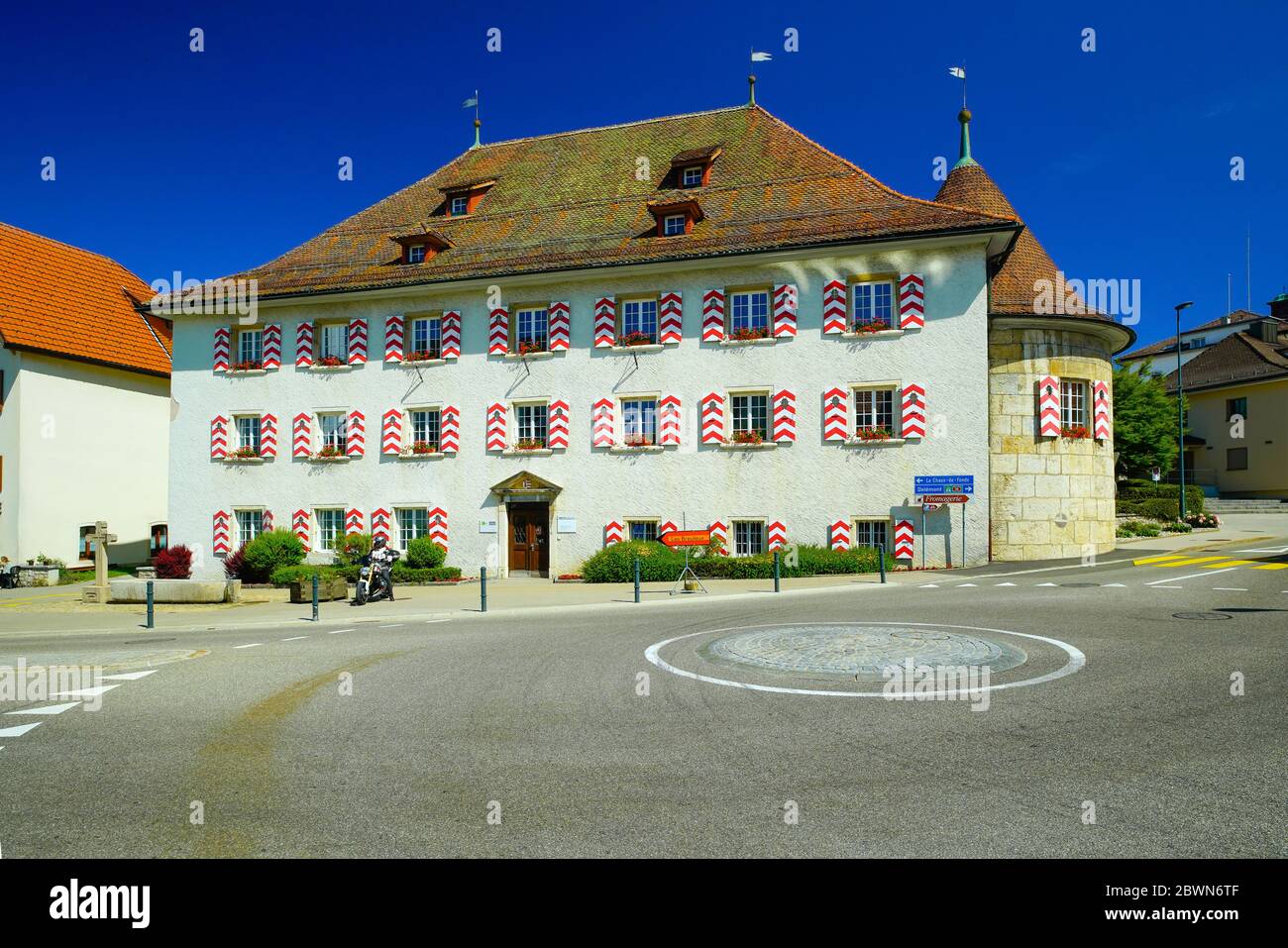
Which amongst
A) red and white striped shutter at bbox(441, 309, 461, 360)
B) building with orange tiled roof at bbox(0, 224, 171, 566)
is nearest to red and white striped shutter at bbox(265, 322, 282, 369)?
building with orange tiled roof at bbox(0, 224, 171, 566)

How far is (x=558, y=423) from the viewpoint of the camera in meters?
24.9

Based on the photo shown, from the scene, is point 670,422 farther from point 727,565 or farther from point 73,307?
point 73,307

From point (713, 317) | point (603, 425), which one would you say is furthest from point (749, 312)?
point (603, 425)

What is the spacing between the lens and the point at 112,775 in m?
5.85

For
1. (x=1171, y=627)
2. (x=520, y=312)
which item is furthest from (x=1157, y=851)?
(x=520, y=312)

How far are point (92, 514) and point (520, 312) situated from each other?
18.1m

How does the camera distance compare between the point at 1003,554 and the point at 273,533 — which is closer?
the point at 1003,554

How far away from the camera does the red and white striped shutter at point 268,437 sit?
2752 cm

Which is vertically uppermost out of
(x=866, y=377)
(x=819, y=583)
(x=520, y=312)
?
(x=520, y=312)

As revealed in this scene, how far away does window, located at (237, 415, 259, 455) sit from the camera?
2811 cm

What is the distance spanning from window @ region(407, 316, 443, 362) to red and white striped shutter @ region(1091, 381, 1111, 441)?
18.8 m

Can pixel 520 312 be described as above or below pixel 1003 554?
above

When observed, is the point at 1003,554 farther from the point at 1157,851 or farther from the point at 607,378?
the point at 1157,851
